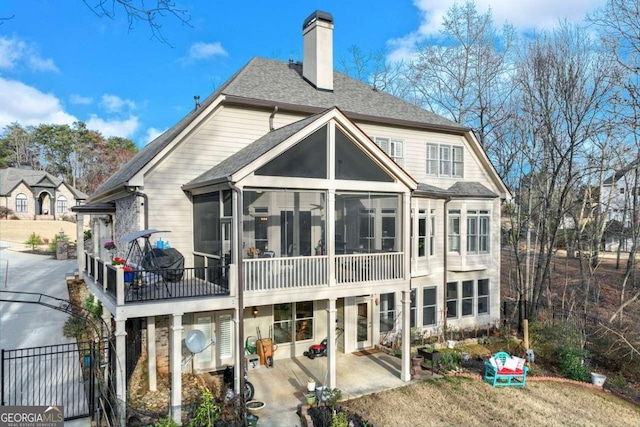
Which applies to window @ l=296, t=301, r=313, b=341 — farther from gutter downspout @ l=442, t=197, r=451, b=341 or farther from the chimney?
the chimney

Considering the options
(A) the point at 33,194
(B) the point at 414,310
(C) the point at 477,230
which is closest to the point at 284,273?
(B) the point at 414,310

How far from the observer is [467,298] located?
15922 mm

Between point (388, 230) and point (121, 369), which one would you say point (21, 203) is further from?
point (388, 230)

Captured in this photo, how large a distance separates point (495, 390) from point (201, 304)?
27.0 ft

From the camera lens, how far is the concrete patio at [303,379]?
947 centimetres

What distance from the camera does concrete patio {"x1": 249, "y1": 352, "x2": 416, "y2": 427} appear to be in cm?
947

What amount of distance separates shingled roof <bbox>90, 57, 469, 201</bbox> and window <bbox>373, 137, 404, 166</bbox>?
2.23 feet

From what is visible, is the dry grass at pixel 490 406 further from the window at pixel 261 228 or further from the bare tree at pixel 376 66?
the bare tree at pixel 376 66

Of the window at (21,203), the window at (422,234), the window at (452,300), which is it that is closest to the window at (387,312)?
the window at (422,234)

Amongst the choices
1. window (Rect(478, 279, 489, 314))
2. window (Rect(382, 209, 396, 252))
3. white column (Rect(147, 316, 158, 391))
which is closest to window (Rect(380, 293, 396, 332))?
window (Rect(382, 209, 396, 252))

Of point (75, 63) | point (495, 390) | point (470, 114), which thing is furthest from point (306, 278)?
point (470, 114)

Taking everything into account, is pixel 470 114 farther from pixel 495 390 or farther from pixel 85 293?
pixel 85 293

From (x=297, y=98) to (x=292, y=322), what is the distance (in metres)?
7.35

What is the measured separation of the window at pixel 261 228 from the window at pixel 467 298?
8622mm
